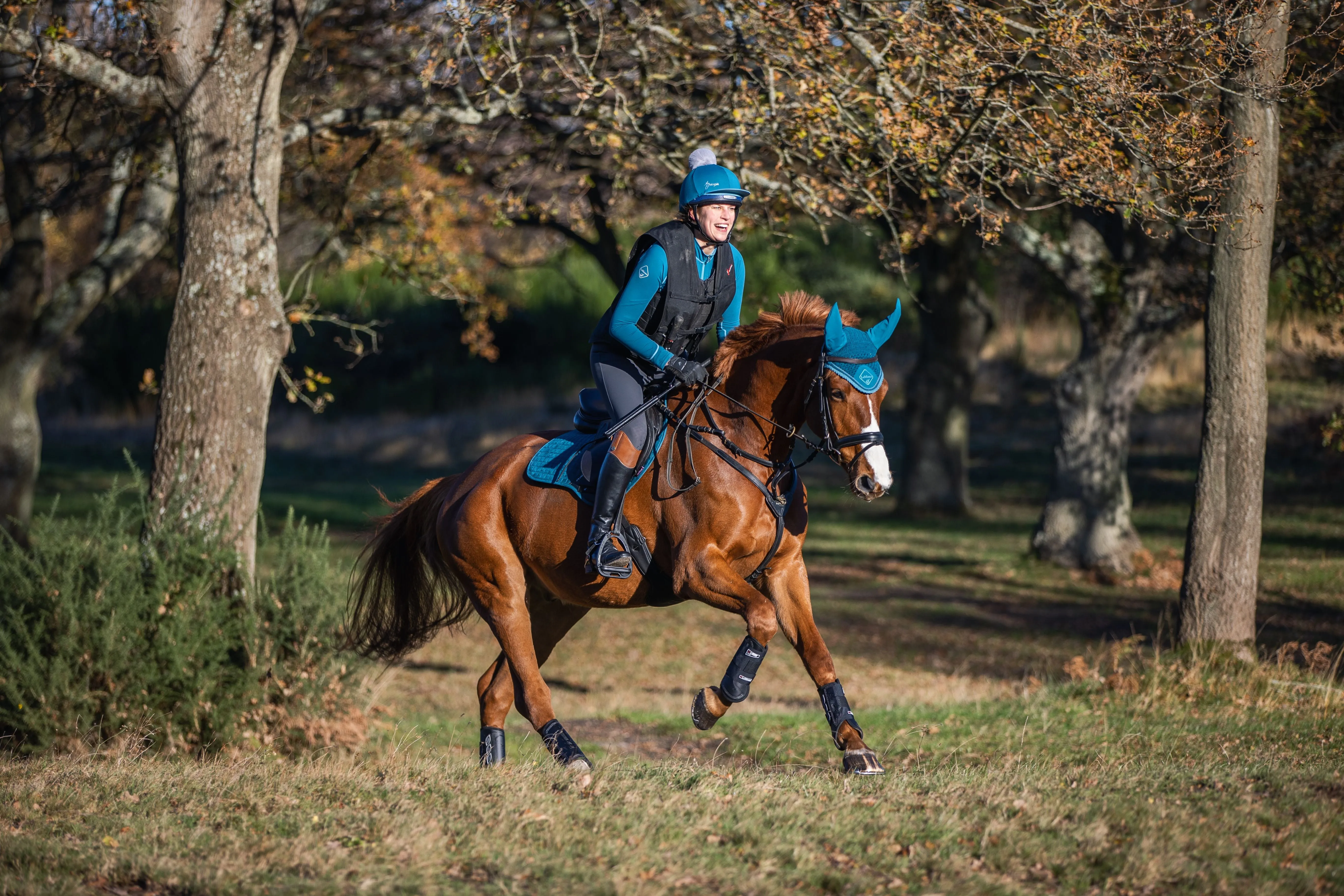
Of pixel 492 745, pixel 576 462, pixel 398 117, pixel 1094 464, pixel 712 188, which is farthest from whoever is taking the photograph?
pixel 1094 464

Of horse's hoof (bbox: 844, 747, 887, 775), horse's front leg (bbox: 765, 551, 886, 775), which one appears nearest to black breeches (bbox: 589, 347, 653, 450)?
horse's front leg (bbox: 765, 551, 886, 775)

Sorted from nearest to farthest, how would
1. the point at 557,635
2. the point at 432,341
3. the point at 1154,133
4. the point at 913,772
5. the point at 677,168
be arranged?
the point at 913,772
the point at 557,635
the point at 1154,133
the point at 677,168
the point at 432,341

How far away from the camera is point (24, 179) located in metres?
14.3

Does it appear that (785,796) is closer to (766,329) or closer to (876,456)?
(876,456)

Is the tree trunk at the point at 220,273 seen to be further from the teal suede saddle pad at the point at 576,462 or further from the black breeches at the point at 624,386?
the black breeches at the point at 624,386

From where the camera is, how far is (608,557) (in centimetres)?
623

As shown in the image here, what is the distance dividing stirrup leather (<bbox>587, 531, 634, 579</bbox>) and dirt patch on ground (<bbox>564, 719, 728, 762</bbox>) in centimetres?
238

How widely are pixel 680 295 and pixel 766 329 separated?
501mm

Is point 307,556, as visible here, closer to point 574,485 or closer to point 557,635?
point 557,635

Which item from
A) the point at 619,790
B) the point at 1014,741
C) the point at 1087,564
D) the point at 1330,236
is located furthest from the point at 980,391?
the point at 619,790

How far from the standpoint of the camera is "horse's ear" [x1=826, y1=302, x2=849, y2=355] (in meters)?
5.79

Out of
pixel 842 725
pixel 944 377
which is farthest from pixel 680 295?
pixel 944 377

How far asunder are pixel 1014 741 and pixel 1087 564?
33.6ft

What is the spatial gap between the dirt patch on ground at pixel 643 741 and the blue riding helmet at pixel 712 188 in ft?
12.5
